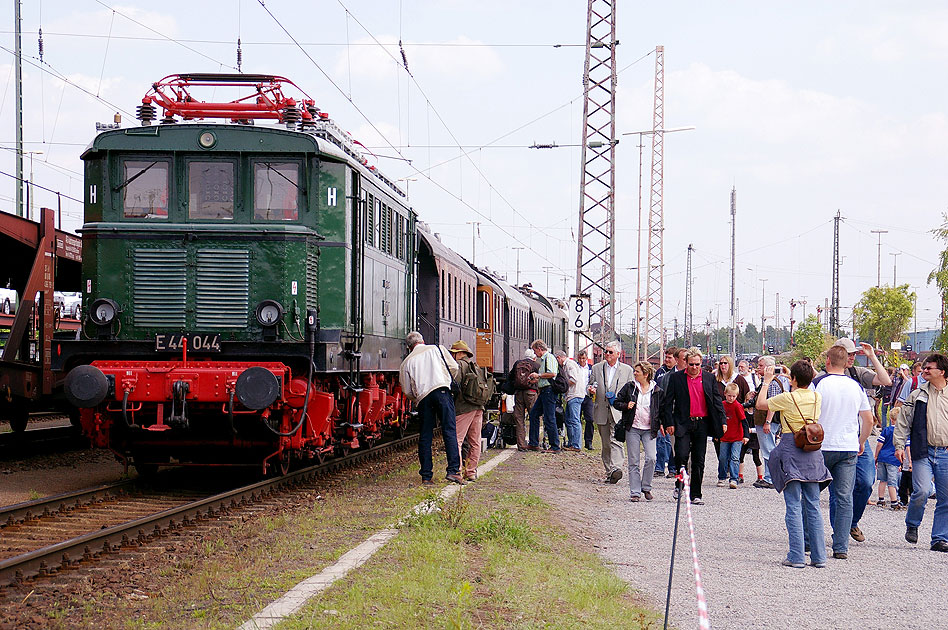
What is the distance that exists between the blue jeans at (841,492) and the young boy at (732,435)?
16.4 ft

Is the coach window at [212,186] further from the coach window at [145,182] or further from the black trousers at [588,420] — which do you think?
the black trousers at [588,420]

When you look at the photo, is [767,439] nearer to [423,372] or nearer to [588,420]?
[423,372]

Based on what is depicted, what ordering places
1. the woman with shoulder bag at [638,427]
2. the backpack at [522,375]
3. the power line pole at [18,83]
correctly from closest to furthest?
the woman with shoulder bag at [638,427] < the backpack at [522,375] < the power line pole at [18,83]

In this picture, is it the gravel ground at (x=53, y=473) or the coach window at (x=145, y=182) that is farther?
the gravel ground at (x=53, y=473)

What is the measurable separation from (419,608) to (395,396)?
10.1 meters

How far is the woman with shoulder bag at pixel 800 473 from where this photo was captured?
9.54 meters

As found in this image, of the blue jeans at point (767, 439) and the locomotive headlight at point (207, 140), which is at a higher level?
the locomotive headlight at point (207, 140)

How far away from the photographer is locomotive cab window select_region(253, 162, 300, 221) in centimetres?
1239

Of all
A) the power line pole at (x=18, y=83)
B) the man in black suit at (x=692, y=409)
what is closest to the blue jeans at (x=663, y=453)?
the man in black suit at (x=692, y=409)

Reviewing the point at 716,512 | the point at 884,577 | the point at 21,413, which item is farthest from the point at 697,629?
the point at 21,413

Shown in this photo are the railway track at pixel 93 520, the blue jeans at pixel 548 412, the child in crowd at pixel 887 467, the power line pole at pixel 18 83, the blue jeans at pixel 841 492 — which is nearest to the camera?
the railway track at pixel 93 520

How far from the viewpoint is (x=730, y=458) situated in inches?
607

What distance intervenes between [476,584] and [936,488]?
520 centimetres

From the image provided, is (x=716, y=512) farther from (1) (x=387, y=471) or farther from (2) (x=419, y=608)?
(2) (x=419, y=608)
